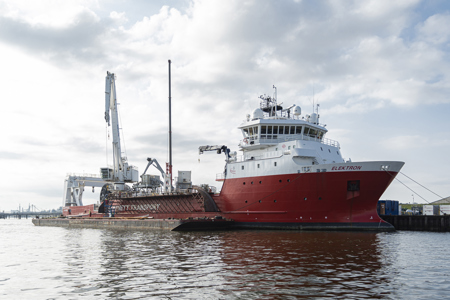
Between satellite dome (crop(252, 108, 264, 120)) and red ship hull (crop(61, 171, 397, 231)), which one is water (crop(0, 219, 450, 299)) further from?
satellite dome (crop(252, 108, 264, 120))

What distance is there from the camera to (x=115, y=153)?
160 feet

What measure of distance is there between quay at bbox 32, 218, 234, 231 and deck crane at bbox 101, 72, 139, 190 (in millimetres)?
6378

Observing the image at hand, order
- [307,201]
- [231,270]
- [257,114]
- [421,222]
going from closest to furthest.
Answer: [231,270], [307,201], [421,222], [257,114]

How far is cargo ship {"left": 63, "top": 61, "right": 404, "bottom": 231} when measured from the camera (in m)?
27.3

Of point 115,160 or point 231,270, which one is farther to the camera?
point 115,160

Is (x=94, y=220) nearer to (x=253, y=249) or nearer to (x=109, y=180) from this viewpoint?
(x=109, y=180)

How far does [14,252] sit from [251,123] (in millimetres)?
21423

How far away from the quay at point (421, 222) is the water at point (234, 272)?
13901 millimetres

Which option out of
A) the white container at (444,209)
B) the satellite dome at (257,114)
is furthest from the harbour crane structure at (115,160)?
the white container at (444,209)

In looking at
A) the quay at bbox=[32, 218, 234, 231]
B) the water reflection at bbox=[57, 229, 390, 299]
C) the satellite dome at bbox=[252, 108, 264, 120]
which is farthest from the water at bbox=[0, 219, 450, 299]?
the satellite dome at bbox=[252, 108, 264, 120]

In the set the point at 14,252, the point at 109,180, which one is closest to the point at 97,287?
the point at 14,252

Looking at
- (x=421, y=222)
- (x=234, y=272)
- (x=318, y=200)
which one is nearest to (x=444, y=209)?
(x=421, y=222)

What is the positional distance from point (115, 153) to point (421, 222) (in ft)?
120

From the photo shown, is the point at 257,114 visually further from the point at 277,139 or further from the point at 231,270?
the point at 231,270
